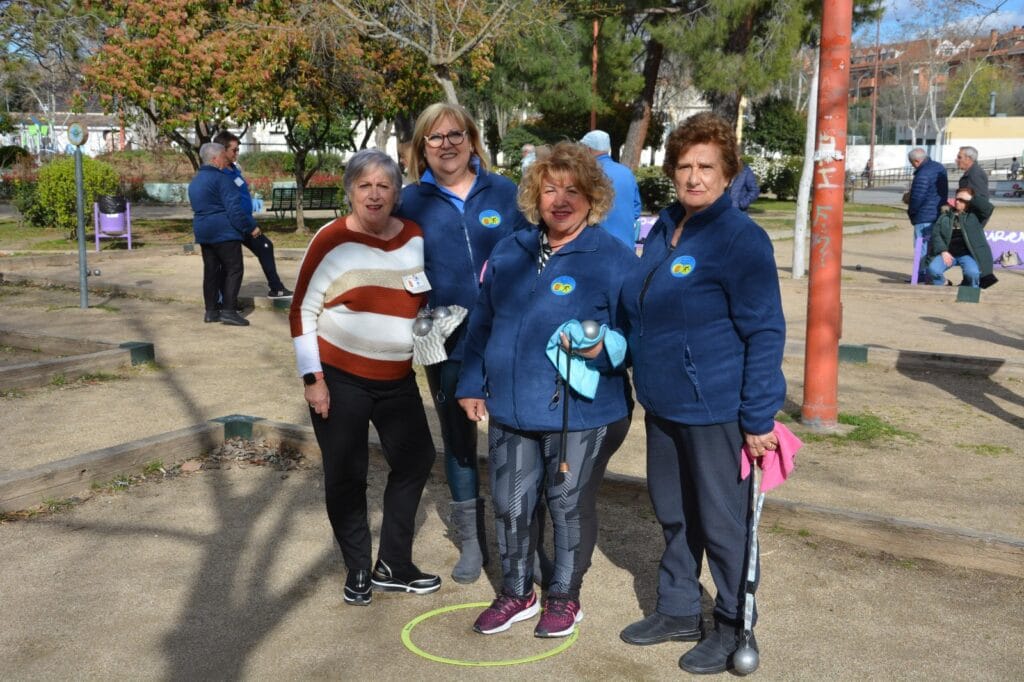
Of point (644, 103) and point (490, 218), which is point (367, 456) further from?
point (644, 103)

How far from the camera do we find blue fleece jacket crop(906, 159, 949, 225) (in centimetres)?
1338

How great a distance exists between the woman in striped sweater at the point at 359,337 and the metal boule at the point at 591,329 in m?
0.79

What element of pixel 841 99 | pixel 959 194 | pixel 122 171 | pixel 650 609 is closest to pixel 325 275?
pixel 650 609

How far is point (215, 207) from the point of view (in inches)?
425

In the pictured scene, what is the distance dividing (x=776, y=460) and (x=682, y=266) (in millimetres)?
721

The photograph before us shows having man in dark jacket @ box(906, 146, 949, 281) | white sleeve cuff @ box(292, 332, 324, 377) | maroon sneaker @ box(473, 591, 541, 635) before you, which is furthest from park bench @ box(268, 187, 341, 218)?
maroon sneaker @ box(473, 591, 541, 635)

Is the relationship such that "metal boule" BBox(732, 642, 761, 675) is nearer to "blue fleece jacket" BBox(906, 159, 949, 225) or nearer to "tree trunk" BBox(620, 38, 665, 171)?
"blue fleece jacket" BBox(906, 159, 949, 225)

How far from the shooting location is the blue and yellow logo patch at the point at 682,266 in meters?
3.44

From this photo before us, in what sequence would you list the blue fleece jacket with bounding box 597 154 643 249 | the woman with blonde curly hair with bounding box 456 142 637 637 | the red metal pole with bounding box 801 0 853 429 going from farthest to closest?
the red metal pole with bounding box 801 0 853 429, the blue fleece jacket with bounding box 597 154 643 249, the woman with blonde curly hair with bounding box 456 142 637 637

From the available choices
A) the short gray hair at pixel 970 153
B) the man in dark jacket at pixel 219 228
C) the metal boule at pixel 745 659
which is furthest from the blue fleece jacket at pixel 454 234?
the short gray hair at pixel 970 153

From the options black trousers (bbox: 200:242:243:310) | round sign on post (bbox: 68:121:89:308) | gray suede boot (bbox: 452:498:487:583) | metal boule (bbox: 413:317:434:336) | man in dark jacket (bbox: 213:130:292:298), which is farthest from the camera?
round sign on post (bbox: 68:121:89:308)

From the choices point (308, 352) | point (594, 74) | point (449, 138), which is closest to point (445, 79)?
point (594, 74)

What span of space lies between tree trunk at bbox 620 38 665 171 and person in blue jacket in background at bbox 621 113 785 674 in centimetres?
2393

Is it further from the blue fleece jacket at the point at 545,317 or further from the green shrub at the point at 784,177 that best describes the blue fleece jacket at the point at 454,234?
the green shrub at the point at 784,177
